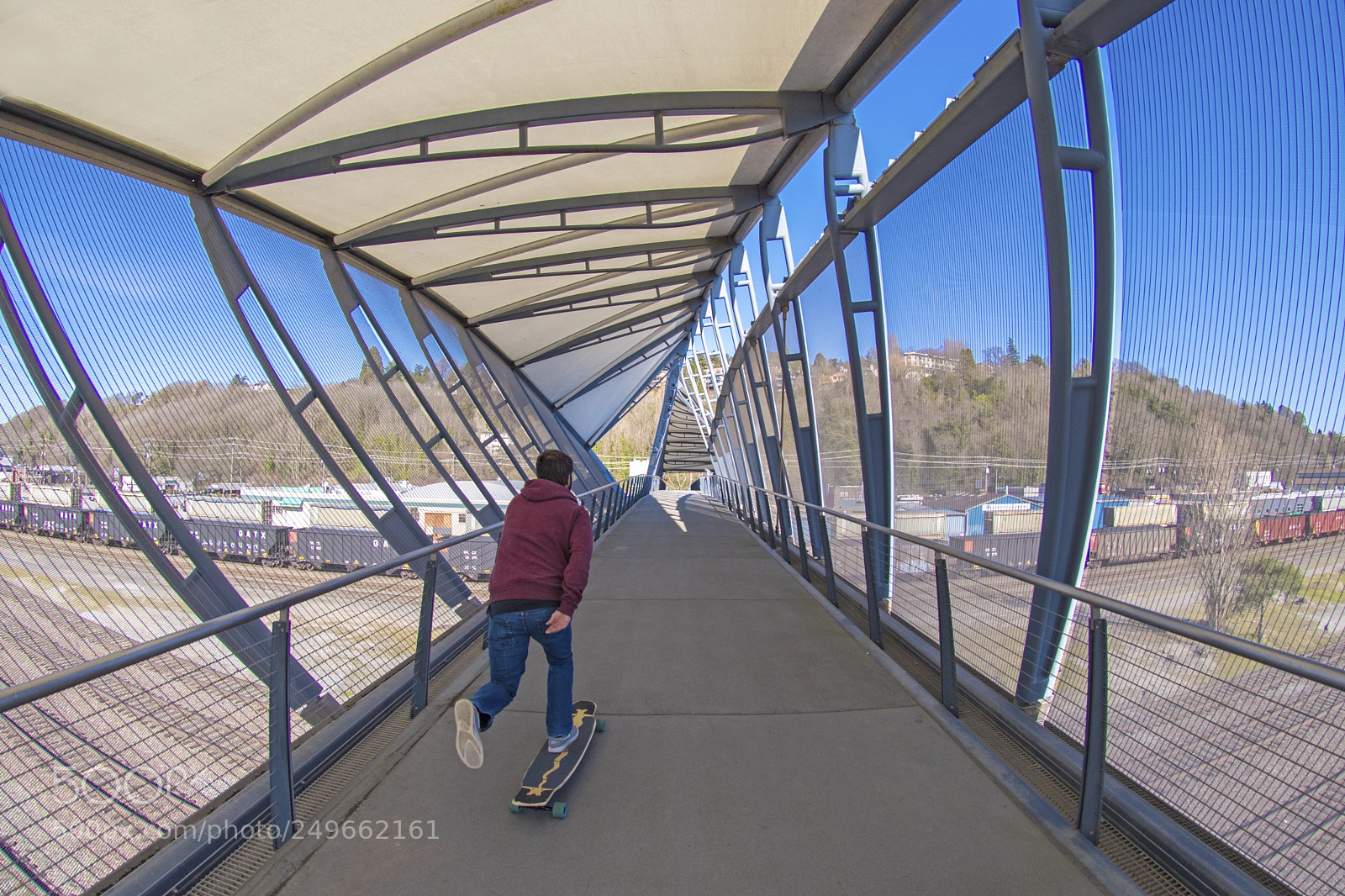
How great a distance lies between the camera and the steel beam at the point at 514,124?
593 centimetres

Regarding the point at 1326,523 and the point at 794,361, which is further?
the point at 794,361

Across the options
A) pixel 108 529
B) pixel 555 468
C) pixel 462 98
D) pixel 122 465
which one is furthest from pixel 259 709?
pixel 462 98

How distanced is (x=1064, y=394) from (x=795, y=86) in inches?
155

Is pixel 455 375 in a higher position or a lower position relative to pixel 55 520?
higher

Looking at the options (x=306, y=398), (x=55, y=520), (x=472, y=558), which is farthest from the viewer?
(x=306, y=398)

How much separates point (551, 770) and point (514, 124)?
5064 mm

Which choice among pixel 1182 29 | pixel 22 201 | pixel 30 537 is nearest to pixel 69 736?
pixel 30 537

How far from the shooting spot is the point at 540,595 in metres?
2.85

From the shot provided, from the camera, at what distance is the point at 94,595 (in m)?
4.01

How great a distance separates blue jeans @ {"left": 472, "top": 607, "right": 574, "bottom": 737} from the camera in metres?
2.85

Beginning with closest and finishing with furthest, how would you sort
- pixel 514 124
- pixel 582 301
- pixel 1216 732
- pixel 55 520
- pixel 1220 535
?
pixel 1216 732
pixel 1220 535
pixel 55 520
pixel 514 124
pixel 582 301

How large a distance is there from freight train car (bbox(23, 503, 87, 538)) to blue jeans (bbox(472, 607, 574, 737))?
3024 mm

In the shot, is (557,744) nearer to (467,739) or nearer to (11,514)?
(467,739)

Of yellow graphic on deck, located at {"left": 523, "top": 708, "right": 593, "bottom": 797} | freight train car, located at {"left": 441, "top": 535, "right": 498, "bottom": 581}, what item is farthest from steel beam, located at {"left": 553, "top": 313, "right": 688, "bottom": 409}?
yellow graphic on deck, located at {"left": 523, "top": 708, "right": 593, "bottom": 797}
